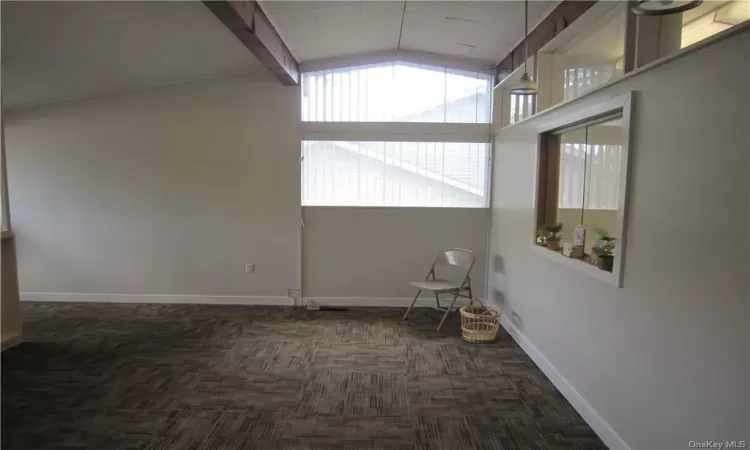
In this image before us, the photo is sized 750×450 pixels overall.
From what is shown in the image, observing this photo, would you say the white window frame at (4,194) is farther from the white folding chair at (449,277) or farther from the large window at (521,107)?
the large window at (521,107)

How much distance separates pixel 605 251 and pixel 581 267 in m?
0.23

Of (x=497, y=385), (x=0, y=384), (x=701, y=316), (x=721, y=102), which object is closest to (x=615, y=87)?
(x=721, y=102)

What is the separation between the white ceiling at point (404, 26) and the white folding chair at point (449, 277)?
82.0 inches

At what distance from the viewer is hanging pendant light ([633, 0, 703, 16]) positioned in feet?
4.90

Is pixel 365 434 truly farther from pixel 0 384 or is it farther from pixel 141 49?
pixel 141 49

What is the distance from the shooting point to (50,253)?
4824 millimetres

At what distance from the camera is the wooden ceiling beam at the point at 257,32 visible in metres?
2.57

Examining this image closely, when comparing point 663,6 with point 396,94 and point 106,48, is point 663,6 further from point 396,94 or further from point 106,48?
point 106,48

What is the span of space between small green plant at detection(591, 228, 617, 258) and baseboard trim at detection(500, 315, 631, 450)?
2.93ft

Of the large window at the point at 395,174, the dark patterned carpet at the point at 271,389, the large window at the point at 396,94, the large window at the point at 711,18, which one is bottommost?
the dark patterned carpet at the point at 271,389

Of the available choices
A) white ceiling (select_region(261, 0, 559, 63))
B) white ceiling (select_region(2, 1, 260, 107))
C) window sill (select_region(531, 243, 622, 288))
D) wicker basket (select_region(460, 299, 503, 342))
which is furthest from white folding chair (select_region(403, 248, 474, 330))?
white ceiling (select_region(2, 1, 260, 107))

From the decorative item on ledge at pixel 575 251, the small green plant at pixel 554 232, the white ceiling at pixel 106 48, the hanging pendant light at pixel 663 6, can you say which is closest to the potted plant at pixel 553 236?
the small green plant at pixel 554 232

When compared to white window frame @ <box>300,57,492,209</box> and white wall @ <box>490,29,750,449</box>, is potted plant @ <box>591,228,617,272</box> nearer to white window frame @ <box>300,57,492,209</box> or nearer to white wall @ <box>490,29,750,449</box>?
white wall @ <box>490,29,750,449</box>

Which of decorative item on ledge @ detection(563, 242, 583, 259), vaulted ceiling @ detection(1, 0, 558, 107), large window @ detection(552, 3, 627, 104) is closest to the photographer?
large window @ detection(552, 3, 627, 104)
